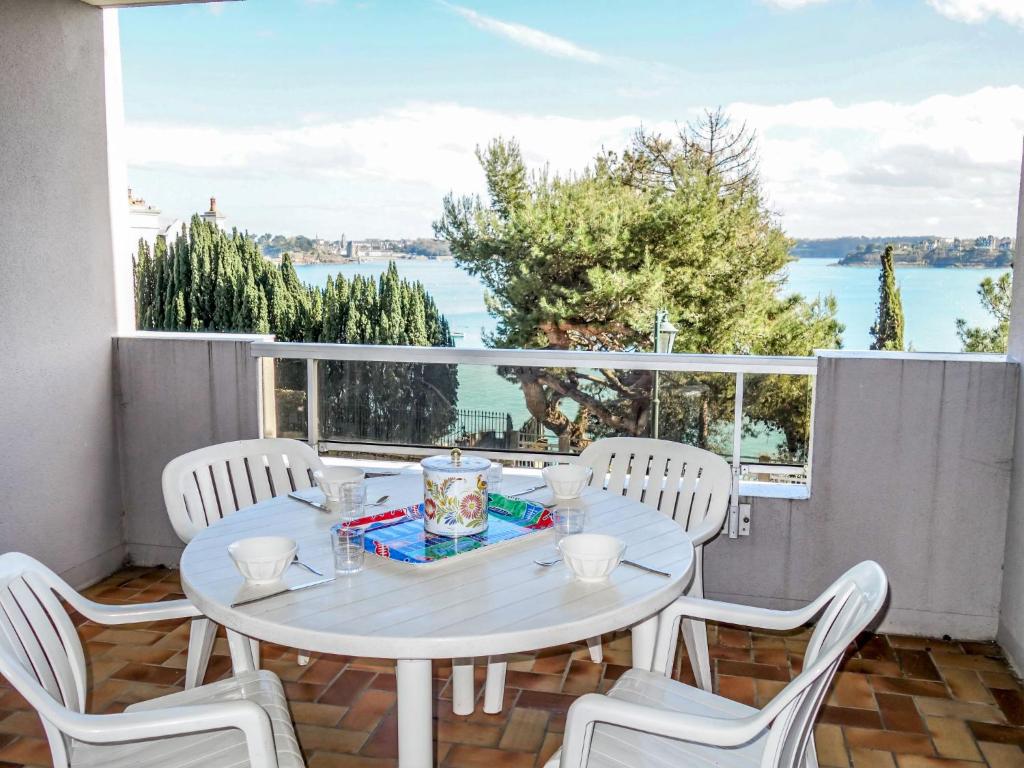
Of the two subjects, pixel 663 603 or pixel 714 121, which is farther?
pixel 714 121

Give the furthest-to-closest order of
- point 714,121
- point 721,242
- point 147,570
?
point 714,121
point 721,242
point 147,570

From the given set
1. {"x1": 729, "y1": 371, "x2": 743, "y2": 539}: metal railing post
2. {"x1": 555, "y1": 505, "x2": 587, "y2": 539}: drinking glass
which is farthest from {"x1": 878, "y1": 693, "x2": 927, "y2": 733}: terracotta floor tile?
{"x1": 555, "y1": 505, "x2": 587, "y2": 539}: drinking glass

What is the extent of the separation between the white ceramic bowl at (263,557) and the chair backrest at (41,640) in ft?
1.16

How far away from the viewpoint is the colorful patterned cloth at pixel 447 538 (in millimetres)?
1786

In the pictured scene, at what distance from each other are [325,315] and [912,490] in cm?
539

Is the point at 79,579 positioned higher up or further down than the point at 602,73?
further down

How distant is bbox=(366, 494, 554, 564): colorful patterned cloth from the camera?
179cm

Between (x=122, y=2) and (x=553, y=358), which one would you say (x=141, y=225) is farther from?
(x=553, y=358)

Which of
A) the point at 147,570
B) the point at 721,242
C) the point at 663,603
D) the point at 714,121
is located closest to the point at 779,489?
the point at 663,603

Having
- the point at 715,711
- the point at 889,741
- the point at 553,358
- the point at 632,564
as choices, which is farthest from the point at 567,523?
the point at 553,358

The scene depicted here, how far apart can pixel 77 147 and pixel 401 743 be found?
9.85ft

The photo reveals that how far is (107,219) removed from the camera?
3.68 metres

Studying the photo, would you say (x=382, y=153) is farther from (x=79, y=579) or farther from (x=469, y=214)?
(x=79, y=579)

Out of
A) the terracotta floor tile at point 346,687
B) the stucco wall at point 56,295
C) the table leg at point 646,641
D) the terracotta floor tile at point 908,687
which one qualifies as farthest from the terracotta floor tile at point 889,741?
the stucco wall at point 56,295
